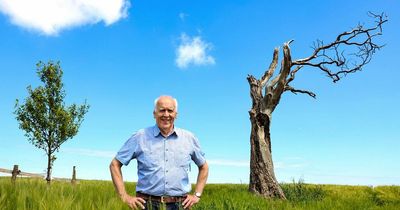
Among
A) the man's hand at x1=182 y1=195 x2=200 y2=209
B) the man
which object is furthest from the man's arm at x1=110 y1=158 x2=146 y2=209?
the man's hand at x1=182 y1=195 x2=200 y2=209

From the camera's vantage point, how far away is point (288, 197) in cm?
1791

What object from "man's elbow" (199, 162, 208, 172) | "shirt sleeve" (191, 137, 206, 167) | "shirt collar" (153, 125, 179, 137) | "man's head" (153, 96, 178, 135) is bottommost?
"man's elbow" (199, 162, 208, 172)

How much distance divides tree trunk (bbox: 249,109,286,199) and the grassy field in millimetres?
645

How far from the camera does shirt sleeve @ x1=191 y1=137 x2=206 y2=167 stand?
16.9 feet

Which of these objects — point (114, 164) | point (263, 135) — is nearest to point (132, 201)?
point (114, 164)

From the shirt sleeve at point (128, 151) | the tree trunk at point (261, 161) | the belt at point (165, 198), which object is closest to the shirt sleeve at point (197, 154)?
the belt at point (165, 198)

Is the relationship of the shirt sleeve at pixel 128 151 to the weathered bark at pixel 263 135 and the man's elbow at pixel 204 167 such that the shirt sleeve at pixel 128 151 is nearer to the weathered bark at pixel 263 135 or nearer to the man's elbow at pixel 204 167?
the man's elbow at pixel 204 167

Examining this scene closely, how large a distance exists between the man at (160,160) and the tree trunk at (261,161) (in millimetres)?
12814

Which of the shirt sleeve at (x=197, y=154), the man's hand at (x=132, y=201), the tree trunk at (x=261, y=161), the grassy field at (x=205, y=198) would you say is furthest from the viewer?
the tree trunk at (x=261, y=161)

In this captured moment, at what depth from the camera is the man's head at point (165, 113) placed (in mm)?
4906

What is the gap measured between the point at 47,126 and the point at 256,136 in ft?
61.0

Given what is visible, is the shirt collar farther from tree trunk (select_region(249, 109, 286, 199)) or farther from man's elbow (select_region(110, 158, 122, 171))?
tree trunk (select_region(249, 109, 286, 199))

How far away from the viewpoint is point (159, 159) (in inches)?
195

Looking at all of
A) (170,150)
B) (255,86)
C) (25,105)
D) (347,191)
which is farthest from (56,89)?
(170,150)
